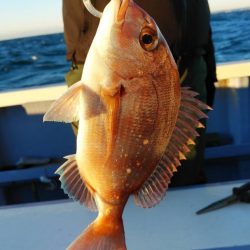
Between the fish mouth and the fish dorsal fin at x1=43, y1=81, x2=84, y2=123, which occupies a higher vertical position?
the fish mouth

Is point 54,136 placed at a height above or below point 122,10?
below

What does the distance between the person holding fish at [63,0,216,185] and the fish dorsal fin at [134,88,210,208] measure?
1025mm

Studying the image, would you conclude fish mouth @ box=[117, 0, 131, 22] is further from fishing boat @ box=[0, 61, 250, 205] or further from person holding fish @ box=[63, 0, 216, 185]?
fishing boat @ box=[0, 61, 250, 205]

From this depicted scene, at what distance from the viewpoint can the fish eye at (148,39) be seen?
1355 mm

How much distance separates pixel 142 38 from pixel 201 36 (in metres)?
1.37

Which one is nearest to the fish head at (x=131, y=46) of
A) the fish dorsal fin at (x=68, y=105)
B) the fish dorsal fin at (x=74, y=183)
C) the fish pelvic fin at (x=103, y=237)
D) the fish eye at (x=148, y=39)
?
the fish eye at (x=148, y=39)

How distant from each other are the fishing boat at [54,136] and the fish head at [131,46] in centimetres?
228

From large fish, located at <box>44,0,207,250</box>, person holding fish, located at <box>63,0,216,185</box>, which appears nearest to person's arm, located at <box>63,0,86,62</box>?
person holding fish, located at <box>63,0,216,185</box>

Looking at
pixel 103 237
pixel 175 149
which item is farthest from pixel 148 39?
pixel 103 237

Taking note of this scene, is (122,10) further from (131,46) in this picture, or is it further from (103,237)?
(103,237)

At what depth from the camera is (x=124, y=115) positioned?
4.48 ft

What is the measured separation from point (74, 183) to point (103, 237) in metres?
0.20

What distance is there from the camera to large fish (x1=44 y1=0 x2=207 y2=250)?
1358 mm

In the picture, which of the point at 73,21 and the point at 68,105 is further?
the point at 73,21
